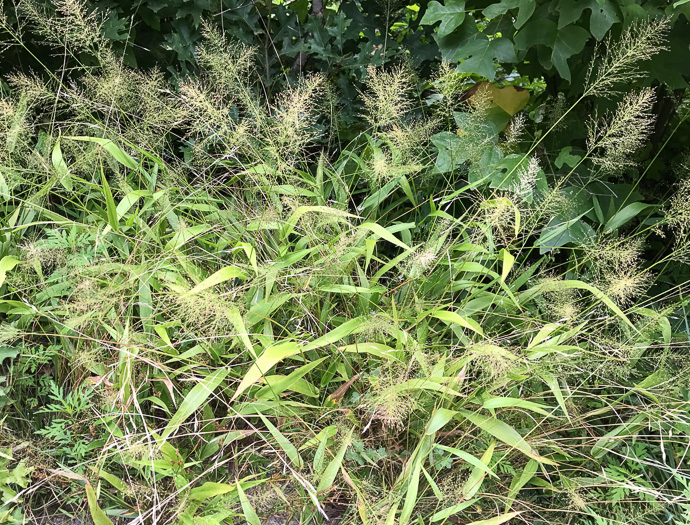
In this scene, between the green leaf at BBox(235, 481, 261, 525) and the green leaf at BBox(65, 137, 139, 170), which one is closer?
the green leaf at BBox(235, 481, 261, 525)

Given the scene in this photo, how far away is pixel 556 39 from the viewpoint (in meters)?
1.82

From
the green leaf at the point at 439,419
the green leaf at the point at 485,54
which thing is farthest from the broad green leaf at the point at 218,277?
the green leaf at the point at 485,54

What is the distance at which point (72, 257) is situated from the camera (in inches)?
65.2

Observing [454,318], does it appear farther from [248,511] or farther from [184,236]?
[184,236]

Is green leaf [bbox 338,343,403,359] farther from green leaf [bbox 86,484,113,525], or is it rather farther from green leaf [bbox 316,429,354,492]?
green leaf [bbox 86,484,113,525]

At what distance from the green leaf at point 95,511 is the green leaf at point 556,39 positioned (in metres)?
1.75

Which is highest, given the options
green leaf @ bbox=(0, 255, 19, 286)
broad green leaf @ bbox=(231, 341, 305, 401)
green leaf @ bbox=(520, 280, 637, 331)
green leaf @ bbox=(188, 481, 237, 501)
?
green leaf @ bbox=(0, 255, 19, 286)

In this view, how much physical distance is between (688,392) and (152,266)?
5.08 ft

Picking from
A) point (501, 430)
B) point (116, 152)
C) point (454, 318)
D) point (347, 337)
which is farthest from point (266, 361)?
point (116, 152)

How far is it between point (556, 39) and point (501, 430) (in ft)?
4.06

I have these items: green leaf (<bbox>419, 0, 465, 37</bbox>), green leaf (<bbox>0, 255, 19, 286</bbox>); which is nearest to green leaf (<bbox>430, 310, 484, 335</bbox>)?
green leaf (<bbox>419, 0, 465, 37</bbox>)

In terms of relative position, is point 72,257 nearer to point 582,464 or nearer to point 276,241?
point 276,241

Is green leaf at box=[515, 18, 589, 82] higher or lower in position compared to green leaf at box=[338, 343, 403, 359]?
higher

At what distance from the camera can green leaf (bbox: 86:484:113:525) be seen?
128 cm
